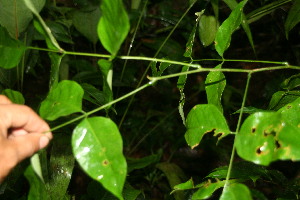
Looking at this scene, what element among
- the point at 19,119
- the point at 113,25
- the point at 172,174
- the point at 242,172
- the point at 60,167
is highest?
the point at 113,25

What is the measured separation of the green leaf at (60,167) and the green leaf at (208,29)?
57cm

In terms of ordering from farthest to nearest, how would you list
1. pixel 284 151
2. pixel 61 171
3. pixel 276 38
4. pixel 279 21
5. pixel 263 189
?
1. pixel 276 38
2. pixel 263 189
3. pixel 279 21
4. pixel 61 171
5. pixel 284 151

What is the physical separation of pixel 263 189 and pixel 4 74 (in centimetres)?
137

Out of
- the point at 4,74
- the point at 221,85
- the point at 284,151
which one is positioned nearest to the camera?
the point at 284,151

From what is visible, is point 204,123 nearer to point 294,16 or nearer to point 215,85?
point 215,85

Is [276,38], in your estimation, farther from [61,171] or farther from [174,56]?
[61,171]

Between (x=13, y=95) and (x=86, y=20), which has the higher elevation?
(x=13, y=95)

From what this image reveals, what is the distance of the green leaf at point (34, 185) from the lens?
0.56 meters

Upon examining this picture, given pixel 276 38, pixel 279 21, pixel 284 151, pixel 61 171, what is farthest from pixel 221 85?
pixel 276 38

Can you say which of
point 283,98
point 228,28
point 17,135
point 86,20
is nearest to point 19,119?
point 17,135

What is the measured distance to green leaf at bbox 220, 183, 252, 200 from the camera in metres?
0.53

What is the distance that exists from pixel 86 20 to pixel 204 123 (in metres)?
0.96

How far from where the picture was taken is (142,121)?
6.23 ft

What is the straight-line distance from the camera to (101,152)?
0.54 metres
